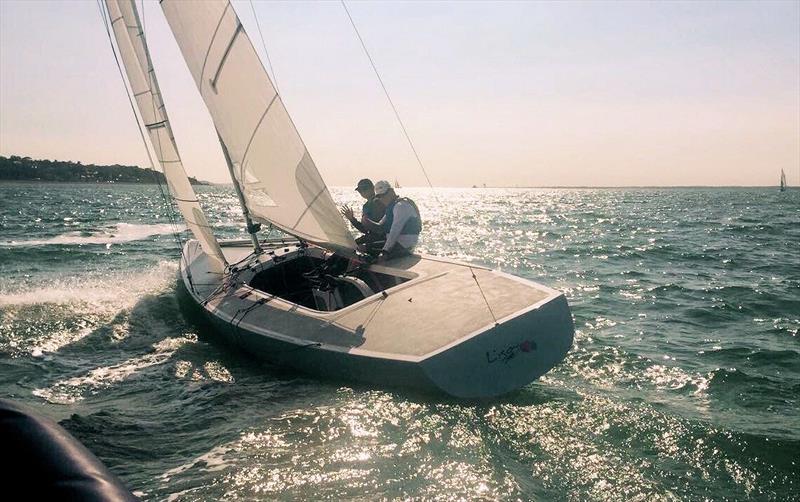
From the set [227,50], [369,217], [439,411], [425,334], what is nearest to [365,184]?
[369,217]

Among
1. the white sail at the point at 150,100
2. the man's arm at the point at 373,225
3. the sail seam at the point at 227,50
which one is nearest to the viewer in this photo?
the sail seam at the point at 227,50

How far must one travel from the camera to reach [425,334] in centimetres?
501

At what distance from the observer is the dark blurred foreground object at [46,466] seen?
1.52 m

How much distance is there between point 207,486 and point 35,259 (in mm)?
14480

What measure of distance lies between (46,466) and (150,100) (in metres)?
8.47

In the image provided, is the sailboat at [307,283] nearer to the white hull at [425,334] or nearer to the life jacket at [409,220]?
the white hull at [425,334]

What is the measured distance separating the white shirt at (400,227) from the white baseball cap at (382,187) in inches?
17.7

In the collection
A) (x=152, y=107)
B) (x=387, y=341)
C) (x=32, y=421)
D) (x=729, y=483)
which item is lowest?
(x=729, y=483)

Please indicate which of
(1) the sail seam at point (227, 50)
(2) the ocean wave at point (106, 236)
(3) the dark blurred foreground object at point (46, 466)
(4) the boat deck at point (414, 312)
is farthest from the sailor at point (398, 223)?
(2) the ocean wave at point (106, 236)

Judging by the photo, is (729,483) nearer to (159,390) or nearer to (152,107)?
(159,390)

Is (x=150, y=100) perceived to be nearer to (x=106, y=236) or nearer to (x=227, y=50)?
(x=227, y=50)

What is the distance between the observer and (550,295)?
546cm

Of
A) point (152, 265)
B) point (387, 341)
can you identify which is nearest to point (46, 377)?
point (387, 341)

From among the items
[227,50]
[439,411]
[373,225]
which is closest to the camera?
[439,411]
